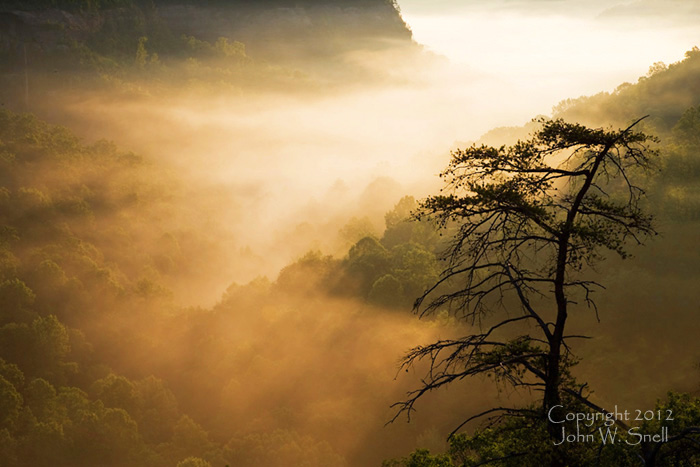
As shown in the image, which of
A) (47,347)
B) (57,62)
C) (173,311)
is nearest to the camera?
(47,347)

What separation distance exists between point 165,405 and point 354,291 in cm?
2543

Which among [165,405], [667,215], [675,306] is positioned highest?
[667,215]

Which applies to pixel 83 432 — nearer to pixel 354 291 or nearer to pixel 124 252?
pixel 354 291

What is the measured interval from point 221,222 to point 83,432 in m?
119

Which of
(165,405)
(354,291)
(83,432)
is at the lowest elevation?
(83,432)

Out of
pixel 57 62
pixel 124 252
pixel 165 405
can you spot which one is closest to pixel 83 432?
pixel 165 405

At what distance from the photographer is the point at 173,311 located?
288ft

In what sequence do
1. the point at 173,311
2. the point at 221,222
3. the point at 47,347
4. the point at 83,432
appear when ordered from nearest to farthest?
the point at 83,432 → the point at 47,347 → the point at 173,311 → the point at 221,222

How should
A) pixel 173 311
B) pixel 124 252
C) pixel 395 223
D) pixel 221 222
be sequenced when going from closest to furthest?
pixel 395 223, pixel 173 311, pixel 124 252, pixel 221 222

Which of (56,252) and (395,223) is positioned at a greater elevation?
(395,223)

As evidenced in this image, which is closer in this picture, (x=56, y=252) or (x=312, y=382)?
(x=312, y=382)

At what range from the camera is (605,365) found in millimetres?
42438

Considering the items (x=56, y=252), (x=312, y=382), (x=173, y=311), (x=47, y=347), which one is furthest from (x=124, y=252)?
(x=312, y=382)

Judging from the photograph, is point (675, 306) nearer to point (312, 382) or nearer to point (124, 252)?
point (312, 382)
